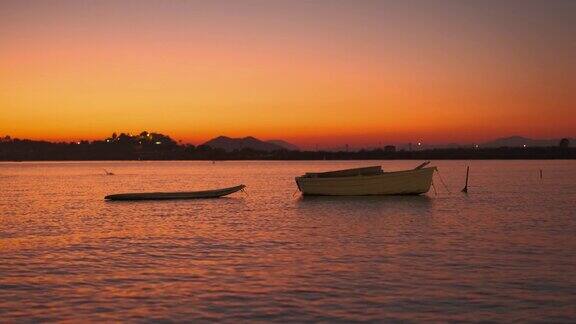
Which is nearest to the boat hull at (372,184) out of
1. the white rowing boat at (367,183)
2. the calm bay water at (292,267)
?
the white rowing boat at (367,183)

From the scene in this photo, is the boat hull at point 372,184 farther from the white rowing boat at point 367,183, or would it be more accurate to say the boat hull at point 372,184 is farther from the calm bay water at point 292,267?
the calm bay water at point 292,267

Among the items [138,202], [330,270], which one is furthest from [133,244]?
[138,202]

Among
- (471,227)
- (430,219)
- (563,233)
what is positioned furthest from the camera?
(430,219)

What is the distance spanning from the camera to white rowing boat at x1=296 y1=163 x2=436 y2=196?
53000mm

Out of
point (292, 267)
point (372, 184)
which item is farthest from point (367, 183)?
point (292, 267)

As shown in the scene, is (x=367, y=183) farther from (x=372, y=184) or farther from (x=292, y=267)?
(x=292, y=267)

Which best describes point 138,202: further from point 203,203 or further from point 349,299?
point 349,299

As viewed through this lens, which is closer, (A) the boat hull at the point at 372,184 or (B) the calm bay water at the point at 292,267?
(B) the calm bay water at the point at 292,267

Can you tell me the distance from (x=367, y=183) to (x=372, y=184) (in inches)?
17.1

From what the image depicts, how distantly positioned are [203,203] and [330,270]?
34.6m

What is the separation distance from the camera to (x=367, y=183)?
53.0 meters

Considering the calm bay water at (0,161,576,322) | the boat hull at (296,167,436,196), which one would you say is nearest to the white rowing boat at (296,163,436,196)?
the boat hull at (296,167,436,196)

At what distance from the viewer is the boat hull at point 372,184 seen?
5297 cm

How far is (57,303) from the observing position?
1549cm
